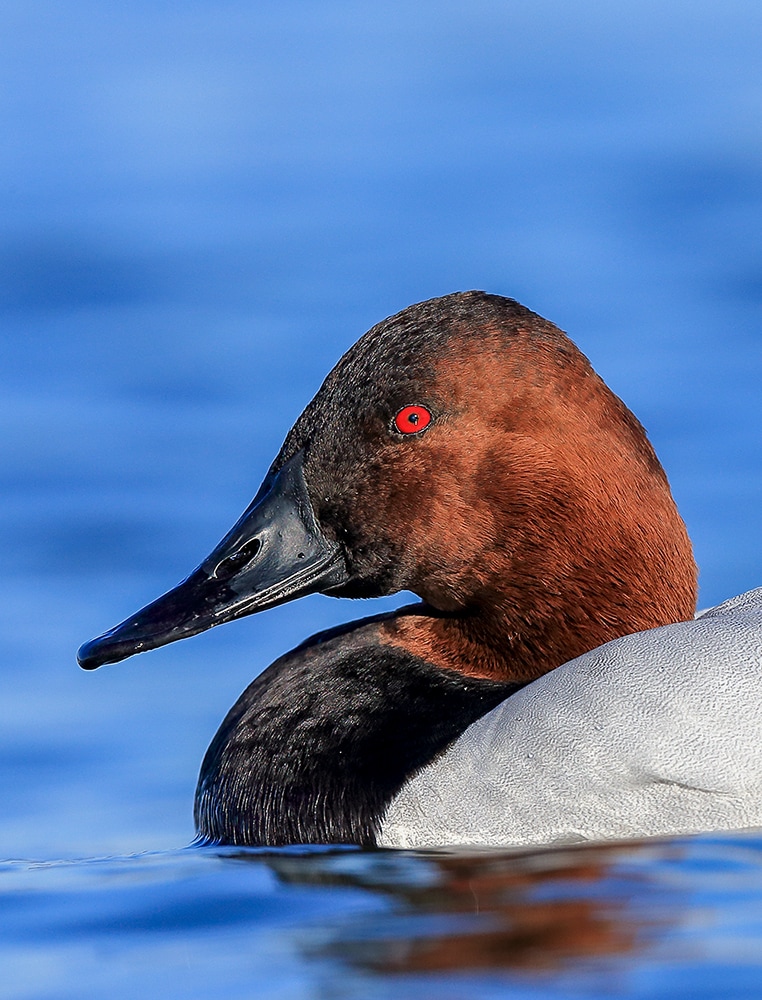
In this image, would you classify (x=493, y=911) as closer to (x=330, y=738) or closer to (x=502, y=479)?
(x=330, y=738)

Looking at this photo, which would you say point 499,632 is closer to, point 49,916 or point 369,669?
point 369,669

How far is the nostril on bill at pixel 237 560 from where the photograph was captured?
18.5 feet

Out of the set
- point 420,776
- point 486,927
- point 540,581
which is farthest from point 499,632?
point 486,927

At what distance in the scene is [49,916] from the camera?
15.4ft

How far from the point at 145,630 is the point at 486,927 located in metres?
1.62

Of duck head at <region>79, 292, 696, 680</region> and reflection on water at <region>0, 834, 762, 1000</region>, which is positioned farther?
duck head at <region>79, 292, 696, 680</region>

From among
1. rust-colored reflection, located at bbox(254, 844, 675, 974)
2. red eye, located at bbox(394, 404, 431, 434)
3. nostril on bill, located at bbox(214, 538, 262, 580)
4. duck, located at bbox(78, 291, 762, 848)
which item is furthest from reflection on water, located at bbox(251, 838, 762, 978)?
red eye, located at bbox(394, 404, 431, 434)

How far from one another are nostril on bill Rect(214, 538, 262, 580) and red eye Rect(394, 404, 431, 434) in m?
0.54

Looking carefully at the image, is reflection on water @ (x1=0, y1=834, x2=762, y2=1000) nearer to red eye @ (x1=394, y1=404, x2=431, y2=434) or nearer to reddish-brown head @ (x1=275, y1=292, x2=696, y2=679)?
reddish-brown head @ (x1=275, y1=292, x2=696, y2=679)

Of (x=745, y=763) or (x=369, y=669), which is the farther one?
(x=369, y=669)

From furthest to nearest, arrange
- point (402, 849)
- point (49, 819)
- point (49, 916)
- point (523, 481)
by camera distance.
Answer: point (49, 819) → point (523, 481) → point (402, 849) → point (49, 916)

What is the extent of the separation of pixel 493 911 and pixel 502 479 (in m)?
1.42

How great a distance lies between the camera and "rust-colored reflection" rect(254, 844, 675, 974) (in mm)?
4102

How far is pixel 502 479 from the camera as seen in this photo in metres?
5.44
